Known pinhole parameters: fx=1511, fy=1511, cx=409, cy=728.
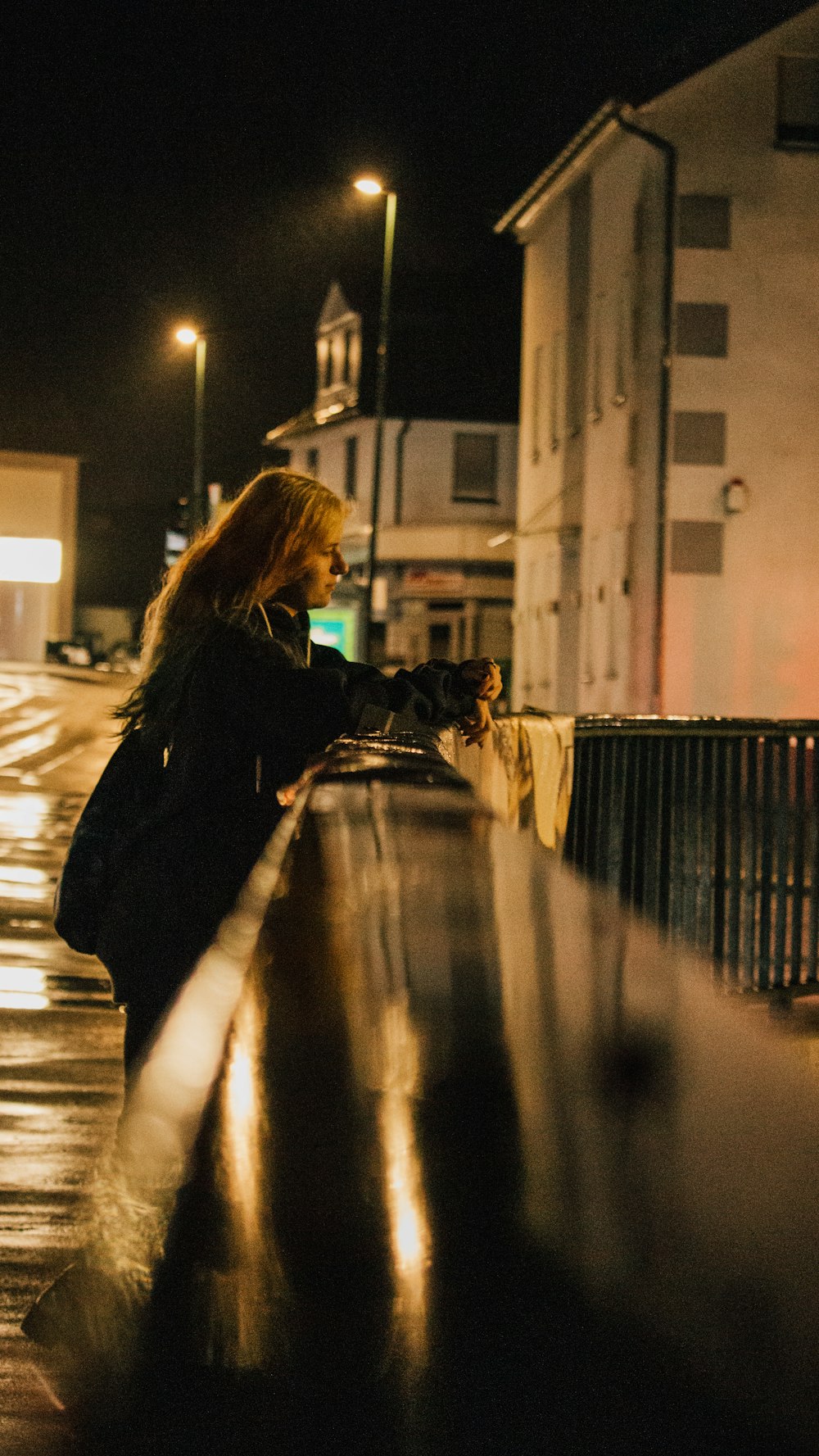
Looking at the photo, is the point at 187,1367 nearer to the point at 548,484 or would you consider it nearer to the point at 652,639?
the point at 652,639

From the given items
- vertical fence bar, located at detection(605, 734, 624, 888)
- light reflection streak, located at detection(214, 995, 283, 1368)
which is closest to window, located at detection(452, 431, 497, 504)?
vertical fence bar, located at detection(605, 734, 624, 888)

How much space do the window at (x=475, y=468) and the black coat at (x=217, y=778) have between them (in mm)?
44947

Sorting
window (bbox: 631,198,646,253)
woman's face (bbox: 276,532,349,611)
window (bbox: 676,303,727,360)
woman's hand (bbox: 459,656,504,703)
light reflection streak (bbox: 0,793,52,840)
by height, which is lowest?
light reflection streak (bbox: 0,793,52,840)

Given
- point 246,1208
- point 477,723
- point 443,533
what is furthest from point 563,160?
point 246,1208

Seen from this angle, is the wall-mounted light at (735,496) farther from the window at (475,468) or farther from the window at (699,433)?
the window at (475,468)

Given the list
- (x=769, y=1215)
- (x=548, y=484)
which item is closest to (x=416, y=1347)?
(x=769, y=1215)

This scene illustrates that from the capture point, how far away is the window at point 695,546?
21.5m

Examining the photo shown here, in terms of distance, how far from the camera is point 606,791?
6.12 metres

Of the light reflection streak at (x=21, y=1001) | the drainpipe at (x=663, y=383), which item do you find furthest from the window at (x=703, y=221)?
the light reflection streak at (x=21, y=1001)

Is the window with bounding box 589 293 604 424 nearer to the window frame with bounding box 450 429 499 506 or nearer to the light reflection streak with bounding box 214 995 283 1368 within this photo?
the window frame with bounding box 450 429 499 506

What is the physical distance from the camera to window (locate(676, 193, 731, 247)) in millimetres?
21656

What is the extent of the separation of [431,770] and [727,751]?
445 cm

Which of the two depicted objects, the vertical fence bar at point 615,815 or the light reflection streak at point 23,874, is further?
the light reflection streak at point 23,874

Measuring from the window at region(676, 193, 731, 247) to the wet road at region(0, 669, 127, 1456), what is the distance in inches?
537
